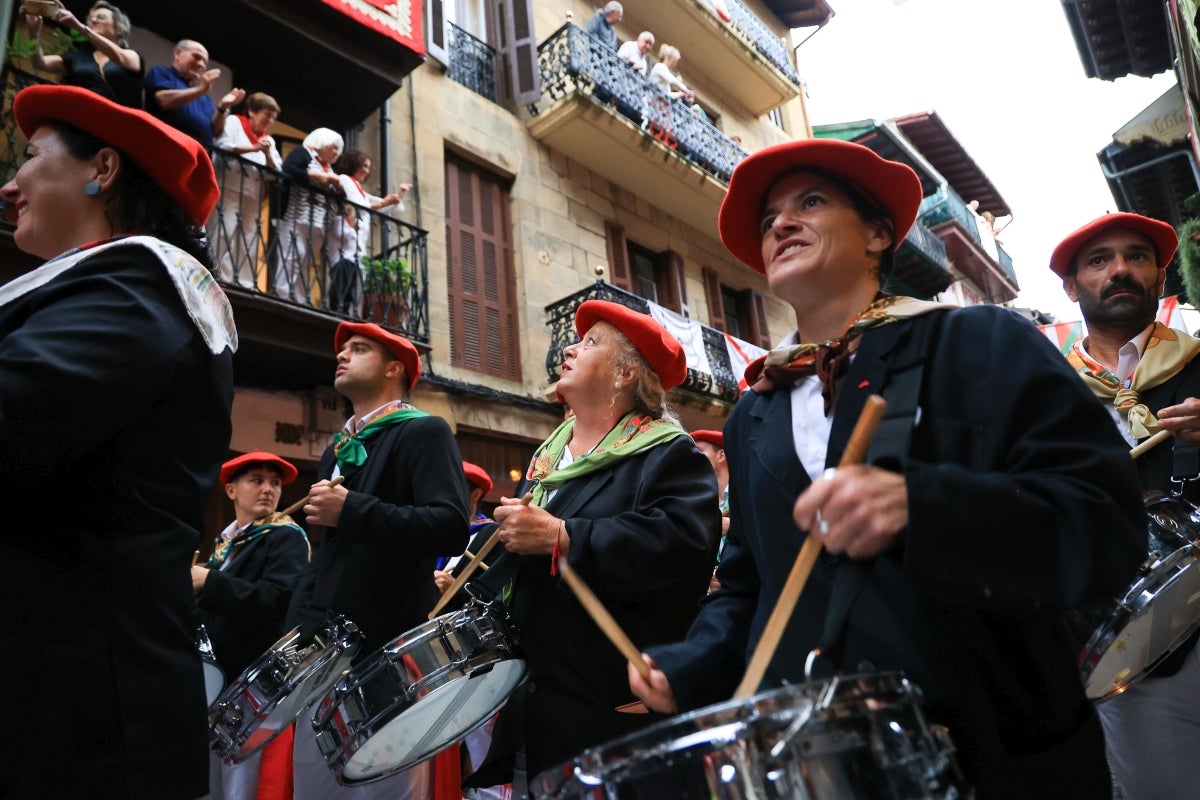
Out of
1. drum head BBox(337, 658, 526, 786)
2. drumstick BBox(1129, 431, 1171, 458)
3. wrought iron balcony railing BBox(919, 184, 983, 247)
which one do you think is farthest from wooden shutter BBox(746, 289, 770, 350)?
drum head BBox(337, 658, 526, 786)

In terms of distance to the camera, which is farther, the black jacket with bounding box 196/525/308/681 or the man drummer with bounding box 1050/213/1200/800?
the black jacket with bounding box 196/525/308/681

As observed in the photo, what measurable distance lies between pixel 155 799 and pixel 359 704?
2.77 ft

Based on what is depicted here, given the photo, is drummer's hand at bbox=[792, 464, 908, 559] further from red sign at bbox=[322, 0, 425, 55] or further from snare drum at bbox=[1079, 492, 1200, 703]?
red sign at bbox=[322, 0, 425, 55]

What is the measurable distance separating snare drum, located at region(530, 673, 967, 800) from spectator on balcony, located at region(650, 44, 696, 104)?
1484 centimetres

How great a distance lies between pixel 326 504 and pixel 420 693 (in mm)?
1036

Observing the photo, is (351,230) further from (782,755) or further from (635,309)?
(782,755)

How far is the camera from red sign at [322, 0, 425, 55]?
32.7 ft

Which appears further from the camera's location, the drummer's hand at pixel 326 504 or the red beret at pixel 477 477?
the red beret at pixel 477 477

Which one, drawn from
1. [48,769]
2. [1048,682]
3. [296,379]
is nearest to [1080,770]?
[1048,682]

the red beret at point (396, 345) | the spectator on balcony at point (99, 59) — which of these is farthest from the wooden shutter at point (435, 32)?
the red beret at point (396, 345)

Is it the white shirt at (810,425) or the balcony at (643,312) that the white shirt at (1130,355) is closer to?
the white shirt at (810,425)

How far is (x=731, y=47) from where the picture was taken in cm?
1720

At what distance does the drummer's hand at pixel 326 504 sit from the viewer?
3.25 meters

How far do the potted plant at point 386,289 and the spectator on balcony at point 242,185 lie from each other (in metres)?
1.32
